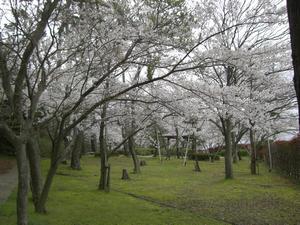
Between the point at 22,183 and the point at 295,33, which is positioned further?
the point at 22,183

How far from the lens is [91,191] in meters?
12.5

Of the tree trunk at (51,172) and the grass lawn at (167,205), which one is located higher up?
the tree trunk at (51,172)

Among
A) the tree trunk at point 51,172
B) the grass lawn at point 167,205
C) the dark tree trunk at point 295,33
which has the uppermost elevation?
the dark tree trunk at point 295,33

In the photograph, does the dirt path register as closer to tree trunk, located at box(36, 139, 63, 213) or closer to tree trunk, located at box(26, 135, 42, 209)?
tree trunk, located at box(26, 135, 42, 209)

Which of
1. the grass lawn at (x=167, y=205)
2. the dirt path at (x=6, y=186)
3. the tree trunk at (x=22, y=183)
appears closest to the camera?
the tree trunk at (x=22, y=183)

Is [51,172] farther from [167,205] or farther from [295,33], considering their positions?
[295,33]

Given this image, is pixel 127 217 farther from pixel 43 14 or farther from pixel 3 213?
pixel 43 14

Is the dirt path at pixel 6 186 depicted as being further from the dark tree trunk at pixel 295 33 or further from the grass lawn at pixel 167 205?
the dark tree trunk at pixel 295 33

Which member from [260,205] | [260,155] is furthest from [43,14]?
[260,155]

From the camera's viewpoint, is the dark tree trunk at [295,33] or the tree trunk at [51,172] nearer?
the dark tree trunk at [295,33]

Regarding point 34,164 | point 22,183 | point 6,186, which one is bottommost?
point 6,186

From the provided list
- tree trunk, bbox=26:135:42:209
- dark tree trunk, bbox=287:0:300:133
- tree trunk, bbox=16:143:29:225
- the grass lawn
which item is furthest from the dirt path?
dark tree trunk, bbox=287:0:300:133

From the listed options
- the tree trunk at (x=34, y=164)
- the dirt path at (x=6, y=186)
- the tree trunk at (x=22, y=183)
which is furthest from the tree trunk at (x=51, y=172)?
the dirt path at (x=6, y=186)

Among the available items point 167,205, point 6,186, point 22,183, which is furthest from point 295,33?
point 6,186
